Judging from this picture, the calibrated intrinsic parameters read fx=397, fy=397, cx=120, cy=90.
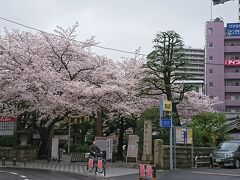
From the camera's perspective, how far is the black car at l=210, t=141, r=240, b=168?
942 inches

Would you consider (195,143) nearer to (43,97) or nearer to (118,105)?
(118,105)

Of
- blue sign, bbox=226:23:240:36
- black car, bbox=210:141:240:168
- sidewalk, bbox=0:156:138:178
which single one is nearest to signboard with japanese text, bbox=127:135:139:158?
sidewalk, bbox=0:156:138:178

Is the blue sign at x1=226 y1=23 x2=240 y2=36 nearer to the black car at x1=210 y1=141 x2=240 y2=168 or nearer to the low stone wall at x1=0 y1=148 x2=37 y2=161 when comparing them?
the black car at x1=210 y1=141 x2=240 y2=168

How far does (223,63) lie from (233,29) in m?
6.57

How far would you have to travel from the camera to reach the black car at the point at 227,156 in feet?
78.5

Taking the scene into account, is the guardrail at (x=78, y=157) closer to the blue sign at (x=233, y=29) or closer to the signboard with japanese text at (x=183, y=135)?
the signboard with japanese text at (x=183, y=135)

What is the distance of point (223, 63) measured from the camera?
70.4 m

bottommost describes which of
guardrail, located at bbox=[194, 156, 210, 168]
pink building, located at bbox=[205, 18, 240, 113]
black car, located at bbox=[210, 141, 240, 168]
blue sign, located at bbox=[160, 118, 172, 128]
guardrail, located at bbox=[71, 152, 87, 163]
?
guardrail, located at bbox=[71, 152, 87, 163]

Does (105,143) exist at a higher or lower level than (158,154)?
higher

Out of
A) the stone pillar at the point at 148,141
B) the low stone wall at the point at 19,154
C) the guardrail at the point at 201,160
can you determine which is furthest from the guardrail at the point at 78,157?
the stone pillar at the point at 148,141

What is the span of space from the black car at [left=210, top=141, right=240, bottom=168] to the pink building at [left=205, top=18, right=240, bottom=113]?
4659cm

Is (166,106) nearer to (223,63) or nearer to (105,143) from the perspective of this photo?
(105,143)

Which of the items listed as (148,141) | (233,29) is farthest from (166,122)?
(233,29)

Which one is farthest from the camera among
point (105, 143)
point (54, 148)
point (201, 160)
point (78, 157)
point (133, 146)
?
point (78, 157)
